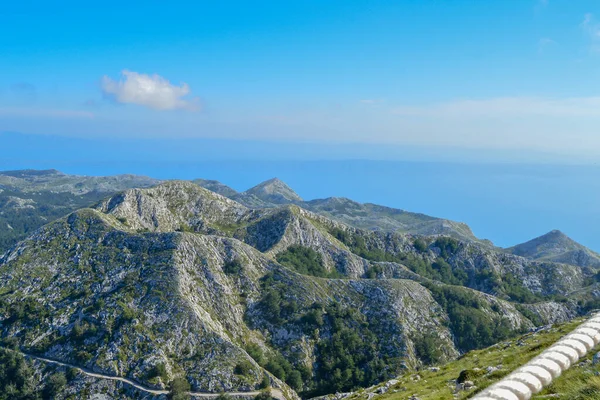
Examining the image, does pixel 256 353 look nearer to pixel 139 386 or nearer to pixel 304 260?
pixel 139 386

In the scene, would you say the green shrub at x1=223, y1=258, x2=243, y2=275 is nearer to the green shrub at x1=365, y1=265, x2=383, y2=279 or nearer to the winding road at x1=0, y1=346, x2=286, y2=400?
the winding road at x1=0, y1=346, x2=286, y2=400

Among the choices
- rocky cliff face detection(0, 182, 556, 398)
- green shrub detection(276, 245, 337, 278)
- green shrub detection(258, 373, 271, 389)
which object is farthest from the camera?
green shrub detection(276, 245, 337, 278)

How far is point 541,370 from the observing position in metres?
27.3

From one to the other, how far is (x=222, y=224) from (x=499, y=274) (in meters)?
128

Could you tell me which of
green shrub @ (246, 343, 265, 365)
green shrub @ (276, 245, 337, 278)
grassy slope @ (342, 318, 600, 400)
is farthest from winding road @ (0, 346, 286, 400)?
green shrub @ (276, 245, 337, 278)

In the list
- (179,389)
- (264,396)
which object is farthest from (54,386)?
(264,396)

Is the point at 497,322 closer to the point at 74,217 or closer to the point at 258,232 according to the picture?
the point at 258,232

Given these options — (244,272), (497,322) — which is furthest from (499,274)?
(244,272)

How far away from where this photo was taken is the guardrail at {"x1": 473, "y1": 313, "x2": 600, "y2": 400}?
80.4ft

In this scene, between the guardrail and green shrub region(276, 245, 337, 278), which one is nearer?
the guardrail

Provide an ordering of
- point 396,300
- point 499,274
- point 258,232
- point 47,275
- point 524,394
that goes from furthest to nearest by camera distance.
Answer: point 499,274 < point 258,232 < point 396,300 < point 47,275 < point 524,394

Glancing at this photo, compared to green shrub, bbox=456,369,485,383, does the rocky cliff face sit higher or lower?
lower

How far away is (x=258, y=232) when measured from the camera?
6752 inches

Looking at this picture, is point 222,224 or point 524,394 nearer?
point 524,394
